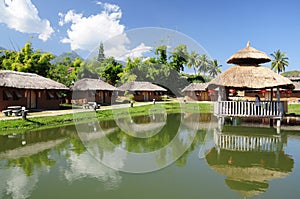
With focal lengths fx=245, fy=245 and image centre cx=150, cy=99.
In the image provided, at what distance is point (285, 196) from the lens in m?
5.00

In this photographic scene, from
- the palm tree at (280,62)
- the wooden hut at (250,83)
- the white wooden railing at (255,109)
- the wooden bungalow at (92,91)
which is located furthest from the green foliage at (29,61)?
the palm tree at (280,62)

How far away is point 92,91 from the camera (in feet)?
82.3

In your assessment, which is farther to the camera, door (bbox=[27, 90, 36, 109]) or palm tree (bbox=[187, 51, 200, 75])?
door (bbox=[27, 90, 36, 109])

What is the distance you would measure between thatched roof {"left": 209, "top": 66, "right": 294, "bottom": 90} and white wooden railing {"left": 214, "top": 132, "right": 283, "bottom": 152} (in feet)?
8.35

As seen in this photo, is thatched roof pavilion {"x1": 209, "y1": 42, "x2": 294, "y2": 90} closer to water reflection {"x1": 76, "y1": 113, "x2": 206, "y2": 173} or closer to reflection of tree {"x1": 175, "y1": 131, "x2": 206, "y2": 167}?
reflection of tree {"x1": 175, "y1": 131, "x2": 206, "y2": 167}

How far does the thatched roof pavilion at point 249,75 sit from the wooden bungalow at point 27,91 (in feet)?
41.5

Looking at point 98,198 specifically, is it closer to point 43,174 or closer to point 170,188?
point 170,188

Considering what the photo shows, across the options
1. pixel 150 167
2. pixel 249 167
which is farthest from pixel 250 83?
pixel 150 167

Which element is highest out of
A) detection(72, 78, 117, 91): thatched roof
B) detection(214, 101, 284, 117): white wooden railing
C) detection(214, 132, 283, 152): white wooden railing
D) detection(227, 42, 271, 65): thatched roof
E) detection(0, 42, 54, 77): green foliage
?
detection(0, 42, 54, 77): green foliage

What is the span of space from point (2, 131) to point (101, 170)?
7.73 m

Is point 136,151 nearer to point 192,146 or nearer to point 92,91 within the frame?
point 192,146

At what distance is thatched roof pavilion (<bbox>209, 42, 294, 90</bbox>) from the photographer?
39.4 ft

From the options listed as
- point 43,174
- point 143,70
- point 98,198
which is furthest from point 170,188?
point 143,70

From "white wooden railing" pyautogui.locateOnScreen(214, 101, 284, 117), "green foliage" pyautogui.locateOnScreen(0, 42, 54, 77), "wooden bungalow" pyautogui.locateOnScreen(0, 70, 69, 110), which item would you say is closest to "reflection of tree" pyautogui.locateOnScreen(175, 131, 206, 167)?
"white wooden railing" pyautogui.locateOnScreen(214, 101, 284, 117)
